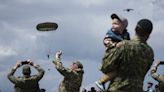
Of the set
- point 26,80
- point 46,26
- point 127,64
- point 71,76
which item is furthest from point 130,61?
point 46,26

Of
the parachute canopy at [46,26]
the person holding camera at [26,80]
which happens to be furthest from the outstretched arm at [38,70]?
the parachute canopy at [46,26]

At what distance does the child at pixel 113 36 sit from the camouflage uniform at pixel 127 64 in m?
0.08

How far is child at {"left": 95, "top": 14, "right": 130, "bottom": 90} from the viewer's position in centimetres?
973

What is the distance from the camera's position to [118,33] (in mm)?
9828

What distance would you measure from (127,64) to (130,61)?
0.22 ft

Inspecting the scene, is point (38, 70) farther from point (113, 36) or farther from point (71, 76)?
point (113, 36)

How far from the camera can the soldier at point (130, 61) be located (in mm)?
9734

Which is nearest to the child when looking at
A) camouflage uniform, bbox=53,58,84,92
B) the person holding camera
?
the person holding camera

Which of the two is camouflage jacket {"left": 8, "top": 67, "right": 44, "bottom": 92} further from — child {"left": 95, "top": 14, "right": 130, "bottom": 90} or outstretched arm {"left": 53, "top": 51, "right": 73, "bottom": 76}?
child {"left": 95, "top": 14, "right": 130, "bottom": 90}

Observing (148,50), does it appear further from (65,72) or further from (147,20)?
(65,72)

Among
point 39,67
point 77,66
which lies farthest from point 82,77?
point 39,67

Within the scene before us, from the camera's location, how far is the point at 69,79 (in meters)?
21.1

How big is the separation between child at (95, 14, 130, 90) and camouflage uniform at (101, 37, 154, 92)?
8 cm

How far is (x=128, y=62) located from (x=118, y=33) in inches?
18.1
